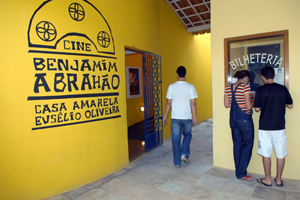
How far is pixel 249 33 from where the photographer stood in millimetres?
3652

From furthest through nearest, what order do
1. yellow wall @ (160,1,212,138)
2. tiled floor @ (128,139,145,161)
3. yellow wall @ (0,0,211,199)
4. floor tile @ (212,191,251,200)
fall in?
yellow wall @ (160,1,212,138) < tiled floor @ (128,139,145,161) < floor tile @ (212,191,251,200) < yellow wall @ (0,0,211,199)

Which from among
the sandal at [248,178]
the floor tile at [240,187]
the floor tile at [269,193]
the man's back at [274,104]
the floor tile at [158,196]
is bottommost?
the floor tile at [158,196]

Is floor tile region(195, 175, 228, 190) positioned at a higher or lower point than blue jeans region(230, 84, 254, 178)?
lower

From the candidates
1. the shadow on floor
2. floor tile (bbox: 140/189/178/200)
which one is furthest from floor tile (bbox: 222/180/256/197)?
the shadow on floor

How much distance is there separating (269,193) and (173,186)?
1327mm

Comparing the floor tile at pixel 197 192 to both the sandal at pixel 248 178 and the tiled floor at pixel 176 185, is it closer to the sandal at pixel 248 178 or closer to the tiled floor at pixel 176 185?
the tiled floor at pixel 176 185

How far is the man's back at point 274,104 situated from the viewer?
3.05 m

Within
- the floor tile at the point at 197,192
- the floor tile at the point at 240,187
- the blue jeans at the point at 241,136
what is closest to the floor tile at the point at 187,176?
the floor tile at the point at 197,192

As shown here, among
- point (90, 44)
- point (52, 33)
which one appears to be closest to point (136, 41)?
point (90, 44)

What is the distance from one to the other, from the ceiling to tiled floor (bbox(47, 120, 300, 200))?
449cm

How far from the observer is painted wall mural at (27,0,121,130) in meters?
3.05

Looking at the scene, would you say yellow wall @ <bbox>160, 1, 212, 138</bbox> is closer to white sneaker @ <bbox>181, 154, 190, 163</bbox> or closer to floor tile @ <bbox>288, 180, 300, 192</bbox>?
white sneaker @ <bbox>181, 154, 190, 163</bbox>

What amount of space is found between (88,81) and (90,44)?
621mm

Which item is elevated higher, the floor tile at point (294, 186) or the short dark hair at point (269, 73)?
the short dark hair at point (269, 73)
